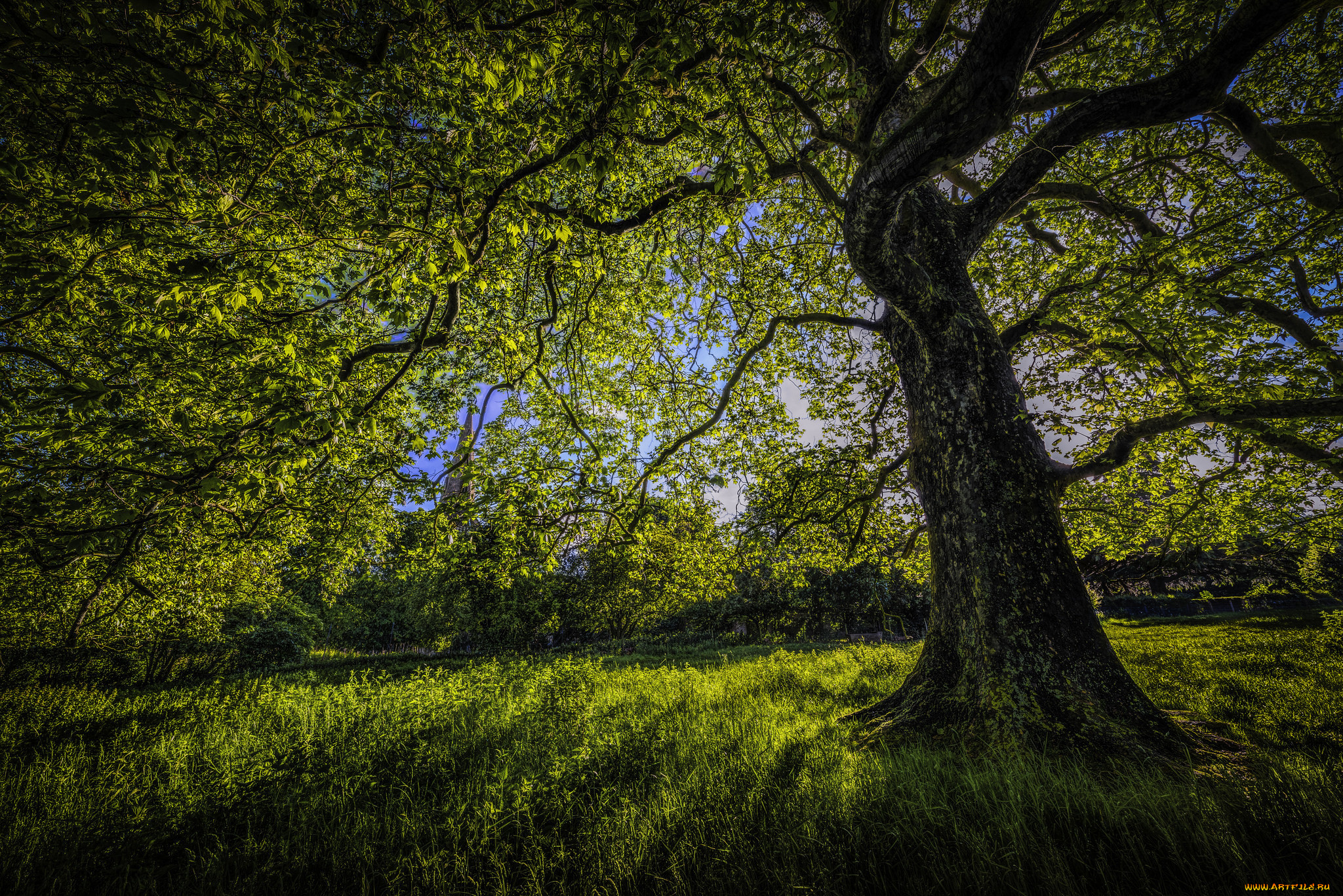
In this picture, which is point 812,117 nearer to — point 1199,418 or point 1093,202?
point 1093,202

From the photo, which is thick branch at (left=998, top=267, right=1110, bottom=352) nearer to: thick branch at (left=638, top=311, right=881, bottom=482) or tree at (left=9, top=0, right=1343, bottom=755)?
tree at (left=9, top=0, right=1343, bottom=755)

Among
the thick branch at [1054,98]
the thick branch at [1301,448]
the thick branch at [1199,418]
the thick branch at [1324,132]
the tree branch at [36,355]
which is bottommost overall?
the thick branch at [1301,448]

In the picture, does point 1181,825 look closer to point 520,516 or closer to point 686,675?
point 520,516

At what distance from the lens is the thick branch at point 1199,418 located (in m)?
4.17

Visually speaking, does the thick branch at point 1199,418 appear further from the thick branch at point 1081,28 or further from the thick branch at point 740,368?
the thick branch at point 1081,28

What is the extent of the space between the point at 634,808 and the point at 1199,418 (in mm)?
7085

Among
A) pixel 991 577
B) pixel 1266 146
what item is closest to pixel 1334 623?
pixel 1266 146

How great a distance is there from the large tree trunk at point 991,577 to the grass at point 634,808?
611 millimetres

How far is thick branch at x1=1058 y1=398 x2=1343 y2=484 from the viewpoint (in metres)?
4.17

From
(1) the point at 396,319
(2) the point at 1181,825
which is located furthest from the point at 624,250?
(2) the point at 1181,825

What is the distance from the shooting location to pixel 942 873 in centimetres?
220

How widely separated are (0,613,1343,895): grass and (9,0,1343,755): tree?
4.77 feet

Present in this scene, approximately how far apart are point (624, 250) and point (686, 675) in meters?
9.62

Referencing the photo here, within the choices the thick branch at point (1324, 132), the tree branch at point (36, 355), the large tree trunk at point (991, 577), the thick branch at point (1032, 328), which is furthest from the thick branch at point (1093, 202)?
the tree branch at point (36, 355)
